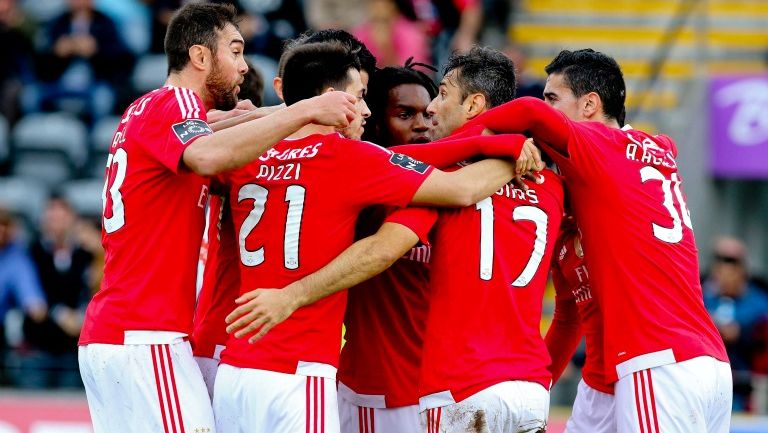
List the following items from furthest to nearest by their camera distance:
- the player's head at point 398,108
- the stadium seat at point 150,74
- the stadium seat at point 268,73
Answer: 1. the stadium seat at point 150,74
2. the stadium seat at point 268,73
3. the player's head at point 398,108

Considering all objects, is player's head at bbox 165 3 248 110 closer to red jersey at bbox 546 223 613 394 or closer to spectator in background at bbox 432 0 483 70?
red jersey at bbox 546 223 613 394

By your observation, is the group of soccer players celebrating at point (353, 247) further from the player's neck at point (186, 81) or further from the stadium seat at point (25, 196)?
the stadium seat at point (25, 196)

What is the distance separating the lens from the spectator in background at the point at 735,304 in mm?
10852

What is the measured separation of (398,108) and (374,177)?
47.2 inches

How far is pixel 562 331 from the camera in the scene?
7.04 meters

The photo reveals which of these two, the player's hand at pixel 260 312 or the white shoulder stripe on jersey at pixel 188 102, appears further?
the white shoulder stripe on jersey at pixel 188 102

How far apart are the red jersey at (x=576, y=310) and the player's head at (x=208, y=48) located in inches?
73.0

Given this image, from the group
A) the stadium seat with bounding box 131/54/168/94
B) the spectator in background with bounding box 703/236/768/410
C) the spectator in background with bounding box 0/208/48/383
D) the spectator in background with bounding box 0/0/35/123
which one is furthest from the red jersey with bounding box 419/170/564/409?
the spectator in background with bounding box 0/0/35/123

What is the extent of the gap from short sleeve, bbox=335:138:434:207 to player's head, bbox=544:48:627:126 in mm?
1045

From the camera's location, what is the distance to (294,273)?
588 centimetres

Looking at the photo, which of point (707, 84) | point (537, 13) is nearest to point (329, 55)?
point (707, 84)

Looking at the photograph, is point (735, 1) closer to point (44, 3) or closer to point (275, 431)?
point (44, 3)

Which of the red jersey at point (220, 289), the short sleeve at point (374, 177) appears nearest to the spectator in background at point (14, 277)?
the red jersey at point (220, 289)

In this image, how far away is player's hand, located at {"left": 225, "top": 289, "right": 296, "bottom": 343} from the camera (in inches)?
225
